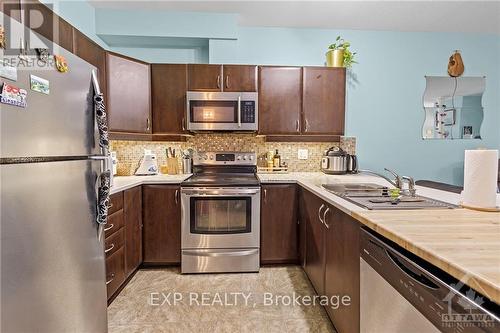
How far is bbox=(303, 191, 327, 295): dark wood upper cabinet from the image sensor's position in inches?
76.9

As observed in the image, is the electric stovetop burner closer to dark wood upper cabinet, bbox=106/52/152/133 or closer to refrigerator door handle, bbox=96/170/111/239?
dark wood upper cabinet, bbox=106/52/152/133

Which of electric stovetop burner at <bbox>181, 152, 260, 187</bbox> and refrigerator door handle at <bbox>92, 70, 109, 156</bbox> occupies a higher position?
refrigerator door handle at <bbox>92, 70, 109, 156</bbox>

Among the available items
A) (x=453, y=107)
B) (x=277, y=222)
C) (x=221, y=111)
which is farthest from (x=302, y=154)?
(x=453, y=107)

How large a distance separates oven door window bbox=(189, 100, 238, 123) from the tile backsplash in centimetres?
36

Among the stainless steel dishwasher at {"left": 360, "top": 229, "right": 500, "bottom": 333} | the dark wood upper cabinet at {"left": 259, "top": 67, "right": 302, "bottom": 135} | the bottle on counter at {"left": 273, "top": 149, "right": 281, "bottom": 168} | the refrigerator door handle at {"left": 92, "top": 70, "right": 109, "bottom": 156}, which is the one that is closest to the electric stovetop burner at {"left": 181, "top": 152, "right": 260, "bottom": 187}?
the bottle on counter at {"left": 273, "top": 149, "right": 281, "bottom": 168}

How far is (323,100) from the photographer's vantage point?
2992 millimetres

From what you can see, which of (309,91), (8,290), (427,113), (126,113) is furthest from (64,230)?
(427,113)

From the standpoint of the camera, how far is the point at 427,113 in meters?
3.41

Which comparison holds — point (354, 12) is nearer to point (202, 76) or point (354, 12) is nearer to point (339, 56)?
point (339, 56)

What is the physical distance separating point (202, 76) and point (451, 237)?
2559 millimetres

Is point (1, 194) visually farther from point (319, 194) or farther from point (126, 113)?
point (126, 113)

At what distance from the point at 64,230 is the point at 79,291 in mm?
351

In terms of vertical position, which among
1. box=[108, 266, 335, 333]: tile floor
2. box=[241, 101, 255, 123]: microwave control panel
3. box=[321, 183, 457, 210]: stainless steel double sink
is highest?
box=[241, 101, 255, 123]: microwave control panel

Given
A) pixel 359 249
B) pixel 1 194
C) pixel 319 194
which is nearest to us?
pixel 1 194
